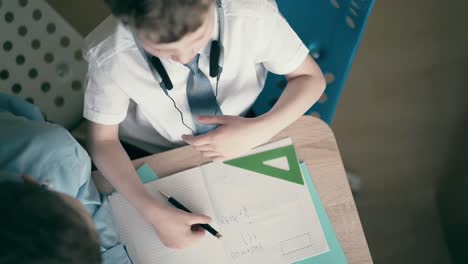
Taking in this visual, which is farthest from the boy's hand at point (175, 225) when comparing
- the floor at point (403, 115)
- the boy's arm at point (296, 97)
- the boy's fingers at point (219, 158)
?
the floor at point (403, 115)

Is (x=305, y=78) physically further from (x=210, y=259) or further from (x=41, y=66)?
(x=41, y=66)

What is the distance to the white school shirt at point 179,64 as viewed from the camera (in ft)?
2.50

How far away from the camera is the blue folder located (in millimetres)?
798

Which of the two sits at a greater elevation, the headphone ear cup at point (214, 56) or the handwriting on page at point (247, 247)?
the headphone ear cup at point (214, 56)

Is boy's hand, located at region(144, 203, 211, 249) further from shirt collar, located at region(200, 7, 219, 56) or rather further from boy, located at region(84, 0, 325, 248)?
Answer: shirt collar, located at region(200, 7, 219, 56)

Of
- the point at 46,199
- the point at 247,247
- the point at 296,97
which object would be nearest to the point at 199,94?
the point at 296,97

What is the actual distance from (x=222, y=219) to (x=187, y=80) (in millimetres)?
246

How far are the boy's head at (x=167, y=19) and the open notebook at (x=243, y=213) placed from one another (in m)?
0.28

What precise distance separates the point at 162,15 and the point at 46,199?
25 centimetres

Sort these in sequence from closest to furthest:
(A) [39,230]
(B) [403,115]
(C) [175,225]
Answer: (A) [39,230], (C) [175,225], (B) [403,115]

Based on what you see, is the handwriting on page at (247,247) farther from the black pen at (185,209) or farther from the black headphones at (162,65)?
the black headphones at (162,65)

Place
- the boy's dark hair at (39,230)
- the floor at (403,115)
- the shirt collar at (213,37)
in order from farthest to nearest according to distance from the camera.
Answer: the floor at (403,115)
the shirt collar at (213,37)
the boy's dark hair at (39,230)

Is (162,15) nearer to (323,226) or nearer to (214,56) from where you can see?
(214,56)

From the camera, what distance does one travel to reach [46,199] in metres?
0.50
